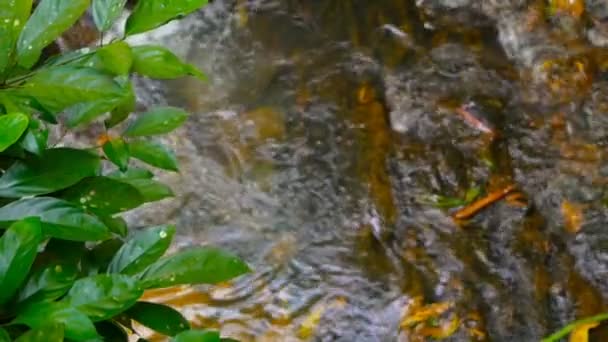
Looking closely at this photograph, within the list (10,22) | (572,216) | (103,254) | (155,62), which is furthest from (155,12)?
(572,216)

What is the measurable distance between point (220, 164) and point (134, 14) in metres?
2.10

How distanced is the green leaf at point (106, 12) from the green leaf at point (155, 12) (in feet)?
0.10

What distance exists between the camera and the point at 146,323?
118 cm

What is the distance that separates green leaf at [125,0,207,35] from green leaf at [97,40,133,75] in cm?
5

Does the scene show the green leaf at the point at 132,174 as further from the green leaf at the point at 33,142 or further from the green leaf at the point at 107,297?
the green leaf at the point at 107,297

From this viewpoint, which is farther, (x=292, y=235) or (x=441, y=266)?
(x=292, y=235)

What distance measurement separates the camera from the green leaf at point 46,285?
1064 mm

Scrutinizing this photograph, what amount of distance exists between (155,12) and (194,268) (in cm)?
38

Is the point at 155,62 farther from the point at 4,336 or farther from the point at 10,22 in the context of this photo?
the point at 4,336

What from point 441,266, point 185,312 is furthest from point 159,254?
point 441,266

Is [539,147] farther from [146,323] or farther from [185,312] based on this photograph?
[146,323]

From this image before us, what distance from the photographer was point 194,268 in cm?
111

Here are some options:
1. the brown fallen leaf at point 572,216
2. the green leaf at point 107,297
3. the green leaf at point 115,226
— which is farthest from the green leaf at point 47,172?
the brown fallen leaf at point 572,216

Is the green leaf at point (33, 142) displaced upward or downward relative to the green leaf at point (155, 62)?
downward
